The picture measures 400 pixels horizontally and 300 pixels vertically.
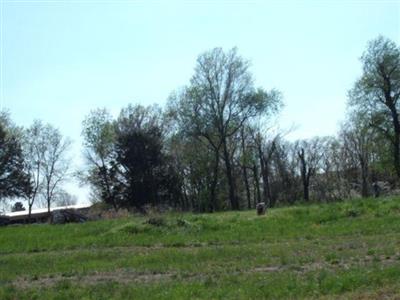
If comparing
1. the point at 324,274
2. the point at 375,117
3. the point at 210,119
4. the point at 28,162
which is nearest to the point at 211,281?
the point at 324,274

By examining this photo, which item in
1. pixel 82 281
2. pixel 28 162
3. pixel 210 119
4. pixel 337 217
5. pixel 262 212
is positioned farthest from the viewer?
pixel 28 162

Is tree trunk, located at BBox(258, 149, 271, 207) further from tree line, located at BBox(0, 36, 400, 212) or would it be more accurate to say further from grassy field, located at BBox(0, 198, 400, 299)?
grassy field, located at BBox(0, 198, 400, 299)

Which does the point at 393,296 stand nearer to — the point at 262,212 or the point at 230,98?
the point at 262,212

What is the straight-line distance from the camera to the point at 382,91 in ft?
188

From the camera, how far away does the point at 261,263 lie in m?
14.2

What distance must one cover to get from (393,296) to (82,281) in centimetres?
746

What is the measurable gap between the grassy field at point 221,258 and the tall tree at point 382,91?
3159 cm

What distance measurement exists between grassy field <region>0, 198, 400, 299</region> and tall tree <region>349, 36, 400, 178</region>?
104 feet

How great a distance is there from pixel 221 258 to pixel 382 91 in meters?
45.9

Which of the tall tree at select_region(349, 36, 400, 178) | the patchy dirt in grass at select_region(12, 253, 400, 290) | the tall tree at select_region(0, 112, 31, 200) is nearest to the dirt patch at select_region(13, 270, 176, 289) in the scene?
the patchy dirt in grass at select_region(12, 253, 400, 290)

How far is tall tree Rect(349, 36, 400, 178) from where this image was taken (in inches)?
2210

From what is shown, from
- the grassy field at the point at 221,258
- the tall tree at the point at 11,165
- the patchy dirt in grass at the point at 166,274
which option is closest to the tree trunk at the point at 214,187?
the tall tree at the point at 11,165

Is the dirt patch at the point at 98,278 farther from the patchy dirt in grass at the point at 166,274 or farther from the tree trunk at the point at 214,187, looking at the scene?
the tree trunk at the point at 214,187

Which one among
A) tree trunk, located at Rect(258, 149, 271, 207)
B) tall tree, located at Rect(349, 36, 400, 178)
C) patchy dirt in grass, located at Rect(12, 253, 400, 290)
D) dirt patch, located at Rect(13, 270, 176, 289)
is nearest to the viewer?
patchy dirt in grass, located at Rect(12, 253, 400, 290)
